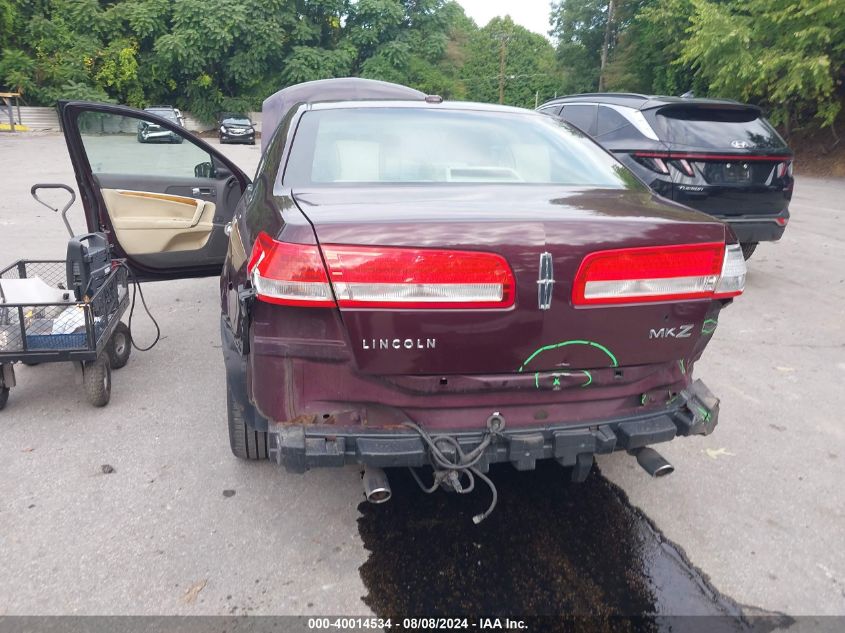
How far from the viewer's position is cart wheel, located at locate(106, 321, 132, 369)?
4.36 m

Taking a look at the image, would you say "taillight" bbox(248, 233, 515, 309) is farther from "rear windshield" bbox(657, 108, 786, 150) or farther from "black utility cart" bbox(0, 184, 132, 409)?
"rear windshield" bbox(657, 108, 786, 150)

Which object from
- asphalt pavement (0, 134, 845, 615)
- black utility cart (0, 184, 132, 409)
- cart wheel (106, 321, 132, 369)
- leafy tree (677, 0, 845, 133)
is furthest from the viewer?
leafy tree (677, 0, 845, 133)

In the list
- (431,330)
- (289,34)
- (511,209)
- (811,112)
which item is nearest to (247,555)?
(431,330)

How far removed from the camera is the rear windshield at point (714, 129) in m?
Result: 6.36

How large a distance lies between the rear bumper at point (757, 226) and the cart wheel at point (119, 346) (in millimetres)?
5277

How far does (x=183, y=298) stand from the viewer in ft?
20.5

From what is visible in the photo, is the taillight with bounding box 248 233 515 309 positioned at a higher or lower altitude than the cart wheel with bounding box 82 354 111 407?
higher

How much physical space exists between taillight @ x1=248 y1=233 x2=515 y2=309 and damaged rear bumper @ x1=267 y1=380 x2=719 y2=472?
479 mm

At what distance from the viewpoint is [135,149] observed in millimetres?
4910

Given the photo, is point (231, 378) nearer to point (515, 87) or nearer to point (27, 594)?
point (27, 594)

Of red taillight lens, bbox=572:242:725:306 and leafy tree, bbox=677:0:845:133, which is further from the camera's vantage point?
leafy tree, bbox=677:0:845:133

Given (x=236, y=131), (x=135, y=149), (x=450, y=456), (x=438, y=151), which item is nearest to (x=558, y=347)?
(x=450, y=456)

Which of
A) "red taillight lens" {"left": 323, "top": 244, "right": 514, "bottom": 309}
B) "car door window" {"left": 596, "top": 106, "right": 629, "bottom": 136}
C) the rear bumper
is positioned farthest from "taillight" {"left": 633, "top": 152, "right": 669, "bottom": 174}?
"red taillight lens" {"left": 323, "top": 244, "right": 514, "bottom": 309}

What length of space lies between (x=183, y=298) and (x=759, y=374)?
488cm
